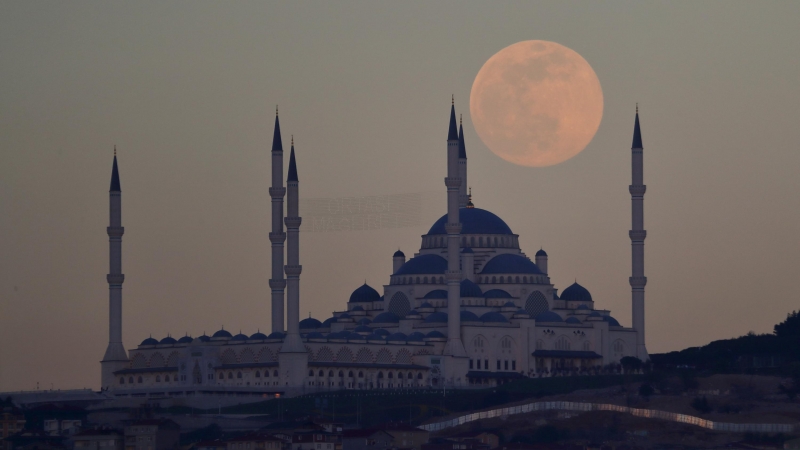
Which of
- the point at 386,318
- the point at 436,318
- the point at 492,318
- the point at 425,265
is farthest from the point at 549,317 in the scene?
the point at 386,318

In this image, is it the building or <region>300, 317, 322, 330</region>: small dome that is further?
<region>300, 317, 322, 330</region>: small dome

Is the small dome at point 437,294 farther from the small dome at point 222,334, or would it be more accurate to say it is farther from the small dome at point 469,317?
the small dome at point 222,334

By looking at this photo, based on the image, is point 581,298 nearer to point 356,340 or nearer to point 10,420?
point 356,340

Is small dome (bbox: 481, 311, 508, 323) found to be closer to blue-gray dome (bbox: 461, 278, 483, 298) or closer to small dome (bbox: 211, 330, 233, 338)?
blue-gray dome (bbox: 461, 278, 483, 298)

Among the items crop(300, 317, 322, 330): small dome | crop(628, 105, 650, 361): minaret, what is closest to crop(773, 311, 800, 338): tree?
crop(628, 105, 650, 361): minaret

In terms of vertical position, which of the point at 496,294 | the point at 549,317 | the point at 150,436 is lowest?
the point at 150,436

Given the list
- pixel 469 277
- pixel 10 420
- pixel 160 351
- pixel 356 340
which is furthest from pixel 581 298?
pixel 10 420

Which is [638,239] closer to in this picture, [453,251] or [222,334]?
[453,251]
